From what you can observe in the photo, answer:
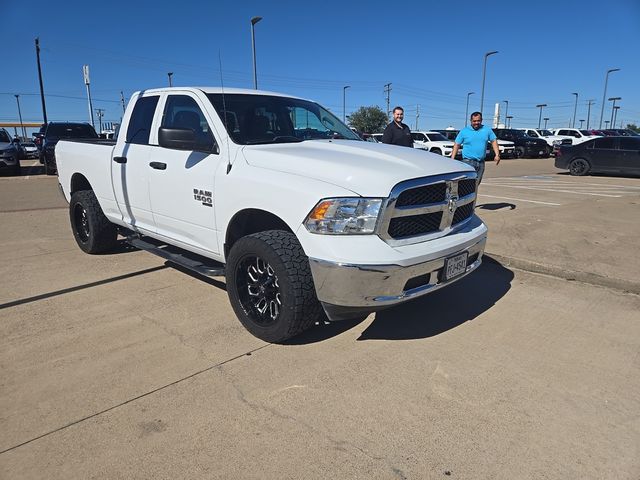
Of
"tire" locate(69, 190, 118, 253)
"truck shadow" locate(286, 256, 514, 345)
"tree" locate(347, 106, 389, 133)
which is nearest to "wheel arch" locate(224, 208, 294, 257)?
"truck shadow" locate(286, 256, 514, 345)

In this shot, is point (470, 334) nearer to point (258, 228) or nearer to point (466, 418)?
point (466, 418)

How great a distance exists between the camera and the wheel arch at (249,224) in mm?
3558

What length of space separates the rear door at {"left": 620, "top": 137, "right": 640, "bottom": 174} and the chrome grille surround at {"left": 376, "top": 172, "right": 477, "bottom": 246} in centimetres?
1607

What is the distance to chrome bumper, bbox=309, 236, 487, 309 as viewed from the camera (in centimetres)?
296

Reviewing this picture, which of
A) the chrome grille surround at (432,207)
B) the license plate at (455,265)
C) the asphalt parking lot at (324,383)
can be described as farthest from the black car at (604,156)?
the license plate at (455,265)

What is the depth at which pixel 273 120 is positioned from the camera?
4344mm

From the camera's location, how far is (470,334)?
3.77 metres

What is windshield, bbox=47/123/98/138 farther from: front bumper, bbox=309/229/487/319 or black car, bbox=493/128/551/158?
black car, bbox=493/128/551/158

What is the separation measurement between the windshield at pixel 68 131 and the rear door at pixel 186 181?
1432 centimetres

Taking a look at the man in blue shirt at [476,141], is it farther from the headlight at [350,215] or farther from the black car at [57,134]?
the black car at [57,134]

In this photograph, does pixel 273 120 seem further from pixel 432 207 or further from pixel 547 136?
pixel 547 136

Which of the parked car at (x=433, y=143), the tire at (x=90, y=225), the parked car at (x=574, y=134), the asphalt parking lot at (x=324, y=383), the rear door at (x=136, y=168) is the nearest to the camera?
the asphalt parking lot at (x=324, y=383)

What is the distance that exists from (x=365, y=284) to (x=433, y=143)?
24.4 m

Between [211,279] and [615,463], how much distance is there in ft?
12.6
